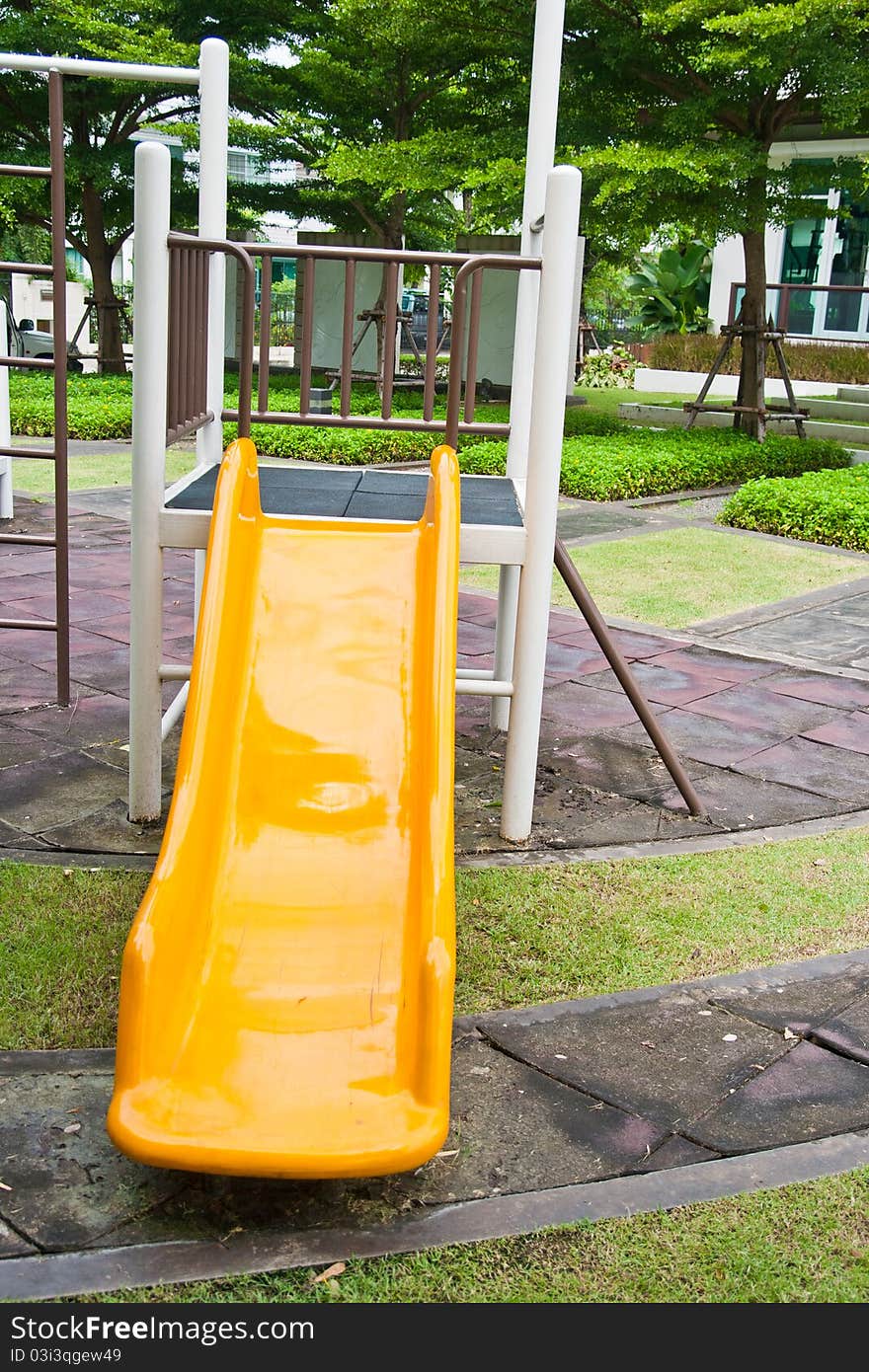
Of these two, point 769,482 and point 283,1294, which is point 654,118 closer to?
point 769,482

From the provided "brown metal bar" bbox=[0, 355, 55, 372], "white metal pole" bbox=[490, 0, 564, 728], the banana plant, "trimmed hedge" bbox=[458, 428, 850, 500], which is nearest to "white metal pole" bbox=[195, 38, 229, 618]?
"brown metal bar" bbox=[0, 355, 55, 372]

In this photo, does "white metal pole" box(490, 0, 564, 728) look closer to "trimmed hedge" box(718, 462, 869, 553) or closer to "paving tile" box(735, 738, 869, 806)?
"paving tile" box(735, 738, 869, 806)

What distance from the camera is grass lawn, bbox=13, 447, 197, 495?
9805mm

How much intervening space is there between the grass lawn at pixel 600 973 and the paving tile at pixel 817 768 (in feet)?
1.32

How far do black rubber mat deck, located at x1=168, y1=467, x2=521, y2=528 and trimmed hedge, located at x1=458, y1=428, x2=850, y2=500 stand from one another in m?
5.99

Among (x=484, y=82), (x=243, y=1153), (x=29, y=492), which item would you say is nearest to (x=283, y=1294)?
(x=243, y=1153)

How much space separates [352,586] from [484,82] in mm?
12634

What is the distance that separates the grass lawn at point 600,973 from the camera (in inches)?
81.1

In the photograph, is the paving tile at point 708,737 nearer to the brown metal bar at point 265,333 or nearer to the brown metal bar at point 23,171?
the brown metal bar at point 265,333

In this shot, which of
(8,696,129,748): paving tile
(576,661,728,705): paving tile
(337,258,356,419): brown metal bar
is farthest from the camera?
(576,661,728,705): paving tile

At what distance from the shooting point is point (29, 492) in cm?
934

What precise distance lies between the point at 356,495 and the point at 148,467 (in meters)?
0.82

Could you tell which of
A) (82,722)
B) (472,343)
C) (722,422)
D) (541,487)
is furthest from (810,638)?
(722,422)

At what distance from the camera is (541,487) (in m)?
3.71
